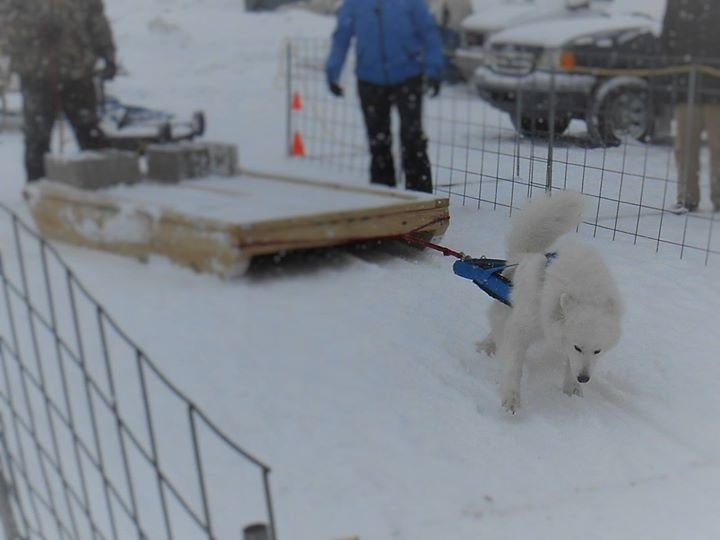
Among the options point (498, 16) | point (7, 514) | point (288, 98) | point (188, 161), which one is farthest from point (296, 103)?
point (498, 16)

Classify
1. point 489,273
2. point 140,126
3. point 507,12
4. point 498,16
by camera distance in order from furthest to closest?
point 507,12
point 498,16
point 140,126
point 489,273

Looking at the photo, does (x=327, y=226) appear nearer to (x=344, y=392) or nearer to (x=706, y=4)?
(x=344, y=392)

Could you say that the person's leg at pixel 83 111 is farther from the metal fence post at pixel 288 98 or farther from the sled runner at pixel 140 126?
the metal fence post at pixel 288 98

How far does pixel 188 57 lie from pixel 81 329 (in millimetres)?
241

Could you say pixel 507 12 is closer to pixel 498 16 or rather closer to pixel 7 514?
pixel 498 16

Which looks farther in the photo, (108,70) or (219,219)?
(108,70)

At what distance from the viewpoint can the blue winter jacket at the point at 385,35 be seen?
0.49 m

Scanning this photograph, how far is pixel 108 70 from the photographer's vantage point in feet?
1.91

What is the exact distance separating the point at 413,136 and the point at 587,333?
0.18 meters

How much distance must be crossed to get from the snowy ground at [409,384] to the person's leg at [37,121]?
0.01 meters

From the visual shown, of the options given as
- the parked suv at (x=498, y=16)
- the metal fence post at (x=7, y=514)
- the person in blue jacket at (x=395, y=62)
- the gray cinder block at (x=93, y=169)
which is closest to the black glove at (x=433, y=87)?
the person in blue jacket at (x=395, y=62)

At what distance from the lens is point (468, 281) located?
1.87 feet

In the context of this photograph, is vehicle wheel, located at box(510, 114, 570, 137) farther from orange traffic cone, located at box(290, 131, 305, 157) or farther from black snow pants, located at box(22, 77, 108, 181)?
black snow pants, located at box(22, 77, 108, 181)

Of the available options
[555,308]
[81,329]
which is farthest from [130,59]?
[555,308]
